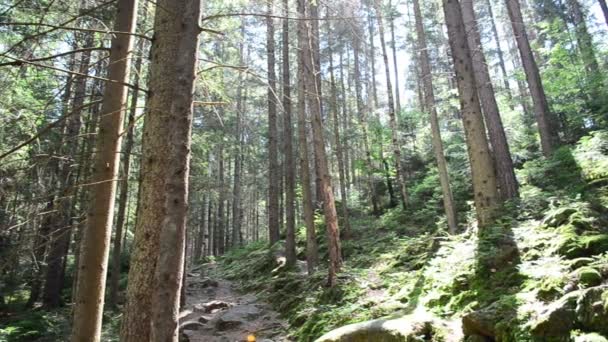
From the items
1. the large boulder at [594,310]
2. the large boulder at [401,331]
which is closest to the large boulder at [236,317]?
the large boulder at [401,331]

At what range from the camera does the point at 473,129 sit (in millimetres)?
8141

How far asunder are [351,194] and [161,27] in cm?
2440

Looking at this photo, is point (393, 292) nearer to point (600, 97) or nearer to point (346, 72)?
point (600, 97)

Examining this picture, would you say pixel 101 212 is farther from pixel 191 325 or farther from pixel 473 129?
pixel 473 129

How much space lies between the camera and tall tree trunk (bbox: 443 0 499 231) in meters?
7.86

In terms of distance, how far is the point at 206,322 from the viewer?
33.5 feet

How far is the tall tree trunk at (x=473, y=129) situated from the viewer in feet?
25.8

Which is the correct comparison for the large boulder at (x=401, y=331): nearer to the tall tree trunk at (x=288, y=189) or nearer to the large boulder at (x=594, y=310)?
the large boulder at (x=594, y=310)

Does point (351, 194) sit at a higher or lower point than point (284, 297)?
higher

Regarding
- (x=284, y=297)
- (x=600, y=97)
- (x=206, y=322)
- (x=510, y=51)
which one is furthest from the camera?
(x=510, y=51)

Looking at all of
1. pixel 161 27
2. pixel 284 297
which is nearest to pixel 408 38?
pixel 284 297

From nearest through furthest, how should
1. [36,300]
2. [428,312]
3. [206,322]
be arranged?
[428,312] < [206,322] < [36,300]

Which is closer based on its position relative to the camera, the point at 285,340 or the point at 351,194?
the point at 285,340

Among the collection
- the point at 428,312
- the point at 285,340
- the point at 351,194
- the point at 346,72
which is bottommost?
the point at 285,340
